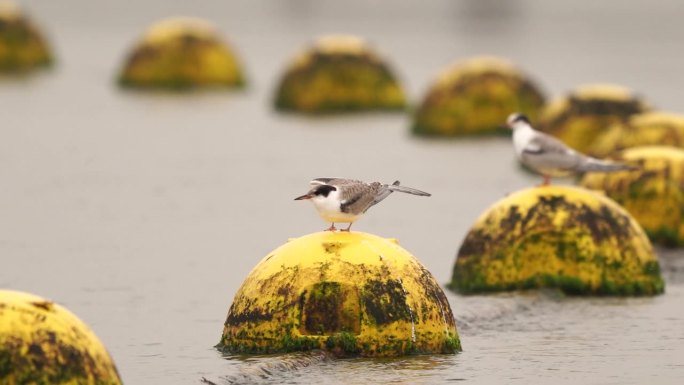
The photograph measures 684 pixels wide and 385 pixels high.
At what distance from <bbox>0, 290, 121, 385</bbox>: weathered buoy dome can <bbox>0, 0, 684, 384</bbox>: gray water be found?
228 centimetres

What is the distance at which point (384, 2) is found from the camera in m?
77.5

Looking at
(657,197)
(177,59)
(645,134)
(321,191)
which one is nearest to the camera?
(321,191)

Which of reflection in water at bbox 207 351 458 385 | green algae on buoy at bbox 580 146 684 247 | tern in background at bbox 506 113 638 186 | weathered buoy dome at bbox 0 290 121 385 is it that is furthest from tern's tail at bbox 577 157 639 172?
weathered buoy dome at bbox 0 290 121 385

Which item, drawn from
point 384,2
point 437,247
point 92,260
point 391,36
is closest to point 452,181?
point 437,247

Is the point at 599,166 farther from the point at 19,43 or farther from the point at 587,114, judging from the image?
the point at 19,43

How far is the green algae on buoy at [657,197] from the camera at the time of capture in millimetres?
21406

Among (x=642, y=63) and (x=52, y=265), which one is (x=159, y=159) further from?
(x=642, y=63)

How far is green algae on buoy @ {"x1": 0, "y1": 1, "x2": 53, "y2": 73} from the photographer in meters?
43.1

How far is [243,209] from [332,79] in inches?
444

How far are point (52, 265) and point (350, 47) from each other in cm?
1658

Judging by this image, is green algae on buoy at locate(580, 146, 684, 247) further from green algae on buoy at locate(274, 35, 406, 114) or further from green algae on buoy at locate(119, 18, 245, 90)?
green algae on buoy at locate(119, 18, 245, 90)

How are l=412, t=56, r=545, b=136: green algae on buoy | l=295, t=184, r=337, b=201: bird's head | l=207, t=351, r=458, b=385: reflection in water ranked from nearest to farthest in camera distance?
l=207, t=351, r=458, b=385: reflection in water → l=295, t=184, r=337, b=201: bird's head → l=412, t=56, r=545, b=136: green algae on buoy

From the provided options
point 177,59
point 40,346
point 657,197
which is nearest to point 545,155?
point 657,197

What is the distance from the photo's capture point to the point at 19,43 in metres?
43.9
